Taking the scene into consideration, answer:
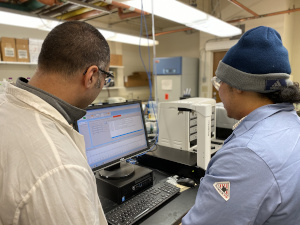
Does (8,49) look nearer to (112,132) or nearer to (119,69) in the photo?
(119,69)

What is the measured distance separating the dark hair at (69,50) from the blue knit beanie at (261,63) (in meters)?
0.56

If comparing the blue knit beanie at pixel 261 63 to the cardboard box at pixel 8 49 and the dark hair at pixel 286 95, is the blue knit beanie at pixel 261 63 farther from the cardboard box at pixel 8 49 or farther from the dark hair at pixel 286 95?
the cardboard box at pixel 8 49

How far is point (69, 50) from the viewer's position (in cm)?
65

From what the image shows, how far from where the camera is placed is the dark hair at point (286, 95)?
82 centimetres

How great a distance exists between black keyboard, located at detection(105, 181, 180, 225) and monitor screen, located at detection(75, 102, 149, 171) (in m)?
0.22

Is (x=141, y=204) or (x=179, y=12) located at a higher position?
(x=179, y=12)

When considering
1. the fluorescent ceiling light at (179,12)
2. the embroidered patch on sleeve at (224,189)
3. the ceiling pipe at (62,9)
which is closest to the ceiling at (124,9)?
the ceiling pipe at (62,9)

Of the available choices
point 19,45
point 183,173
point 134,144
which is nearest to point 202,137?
point 183,173

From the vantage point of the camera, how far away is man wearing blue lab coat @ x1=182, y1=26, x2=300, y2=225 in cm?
65

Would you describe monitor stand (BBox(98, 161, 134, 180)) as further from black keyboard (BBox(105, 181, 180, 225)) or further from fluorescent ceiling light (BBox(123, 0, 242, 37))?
fluorescent ceiling light (BBox(123, 0, 242, 37))

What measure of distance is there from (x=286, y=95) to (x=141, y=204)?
80 cm

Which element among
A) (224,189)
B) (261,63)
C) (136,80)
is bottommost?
(224,189)

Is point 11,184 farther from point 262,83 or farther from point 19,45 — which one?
point 19,45

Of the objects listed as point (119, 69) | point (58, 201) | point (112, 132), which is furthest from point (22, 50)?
point (58, 201)
